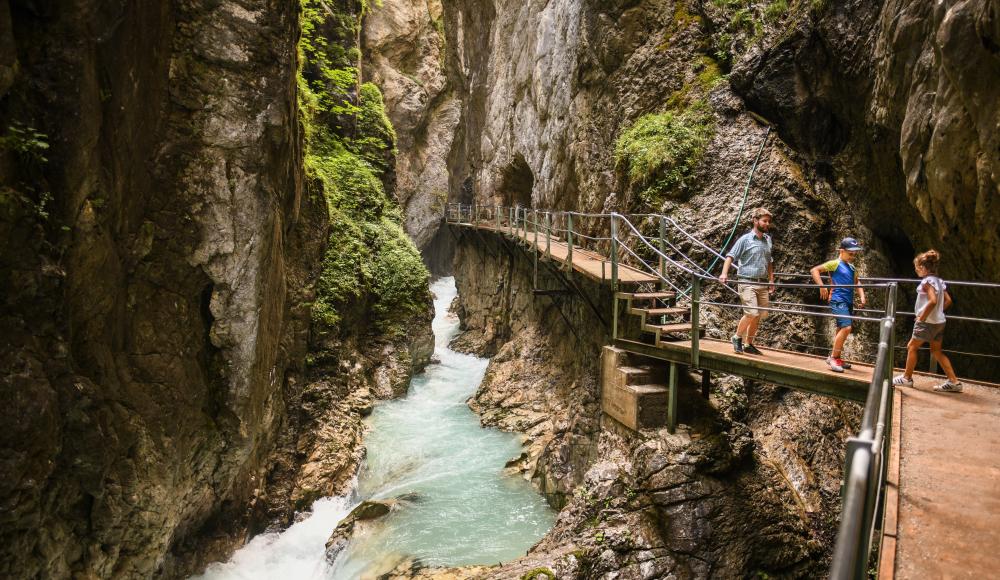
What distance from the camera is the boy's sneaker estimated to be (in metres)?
4.58

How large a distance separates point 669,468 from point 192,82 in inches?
292

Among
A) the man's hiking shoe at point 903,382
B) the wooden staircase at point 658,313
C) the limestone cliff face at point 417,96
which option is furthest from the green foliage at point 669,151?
the limestone cliff face at point 417,96

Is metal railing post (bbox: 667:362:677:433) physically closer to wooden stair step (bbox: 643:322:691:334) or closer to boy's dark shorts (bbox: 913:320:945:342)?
wooden stair step (bbox: 643:322:691:334)

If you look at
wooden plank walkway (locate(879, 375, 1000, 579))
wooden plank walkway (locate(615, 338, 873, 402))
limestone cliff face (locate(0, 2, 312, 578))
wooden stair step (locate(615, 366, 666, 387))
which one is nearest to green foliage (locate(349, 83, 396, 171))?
limestone cliff face (locate(0, 2, 312, 578))

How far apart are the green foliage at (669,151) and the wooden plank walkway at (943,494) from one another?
5.91 metres

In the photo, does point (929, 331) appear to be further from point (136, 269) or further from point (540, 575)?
point (136, 269)

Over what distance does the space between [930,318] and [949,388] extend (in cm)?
65

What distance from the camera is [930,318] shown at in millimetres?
4645

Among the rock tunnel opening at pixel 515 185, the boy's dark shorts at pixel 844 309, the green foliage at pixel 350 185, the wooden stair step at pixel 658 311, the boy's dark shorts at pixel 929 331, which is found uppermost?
the rock tunnel opening at pixel 515 185

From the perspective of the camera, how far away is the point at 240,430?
24.2 feet

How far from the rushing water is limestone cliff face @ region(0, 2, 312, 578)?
1.11 m

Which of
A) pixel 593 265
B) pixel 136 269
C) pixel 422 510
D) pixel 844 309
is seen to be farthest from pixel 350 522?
pixel 844 309

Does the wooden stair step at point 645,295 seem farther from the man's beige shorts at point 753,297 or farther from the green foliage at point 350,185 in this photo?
the green foliage at point 350,185

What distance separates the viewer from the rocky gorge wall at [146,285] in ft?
14.8
